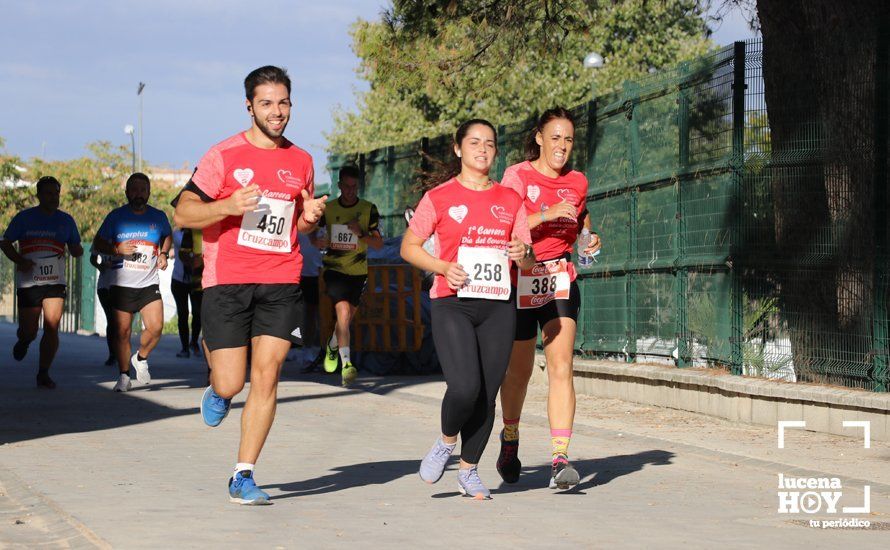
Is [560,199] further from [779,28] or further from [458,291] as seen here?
[779,28]

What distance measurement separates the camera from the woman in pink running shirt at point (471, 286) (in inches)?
320

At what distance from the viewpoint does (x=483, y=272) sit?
815 centimetres

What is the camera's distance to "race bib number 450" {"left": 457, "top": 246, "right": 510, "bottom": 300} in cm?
813

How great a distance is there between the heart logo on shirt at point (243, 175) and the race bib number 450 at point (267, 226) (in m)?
0.12

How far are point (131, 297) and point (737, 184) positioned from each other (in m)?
6.20

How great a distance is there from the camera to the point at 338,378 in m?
18.3

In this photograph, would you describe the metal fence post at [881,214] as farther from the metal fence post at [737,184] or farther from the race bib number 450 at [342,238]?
the race bib number 450 at [342,238]

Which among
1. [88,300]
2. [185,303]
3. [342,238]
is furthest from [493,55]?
[88,300]

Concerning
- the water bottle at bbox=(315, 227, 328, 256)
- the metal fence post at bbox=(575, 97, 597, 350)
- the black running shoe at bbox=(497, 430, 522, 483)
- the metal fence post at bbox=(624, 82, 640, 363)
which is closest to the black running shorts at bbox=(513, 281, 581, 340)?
the black running shoe at bbox=(497, 430, 522, 483)

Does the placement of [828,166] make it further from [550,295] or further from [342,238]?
[342,238]

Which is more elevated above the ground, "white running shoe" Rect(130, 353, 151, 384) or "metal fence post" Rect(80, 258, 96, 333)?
"metal fence post" Rect(80, 258, 96, 333)

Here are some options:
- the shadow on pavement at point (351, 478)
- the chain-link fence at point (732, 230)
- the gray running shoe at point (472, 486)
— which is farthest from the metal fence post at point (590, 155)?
the gray running shoe at point (472, 486)

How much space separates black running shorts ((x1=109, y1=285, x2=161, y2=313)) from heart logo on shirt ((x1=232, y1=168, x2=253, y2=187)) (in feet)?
26.3

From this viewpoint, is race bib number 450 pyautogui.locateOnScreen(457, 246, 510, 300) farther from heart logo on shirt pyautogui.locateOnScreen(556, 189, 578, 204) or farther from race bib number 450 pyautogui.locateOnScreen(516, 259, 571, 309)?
heart logo on shirt pyautogui.locateOnScreen(556, 189, 578, 204)
